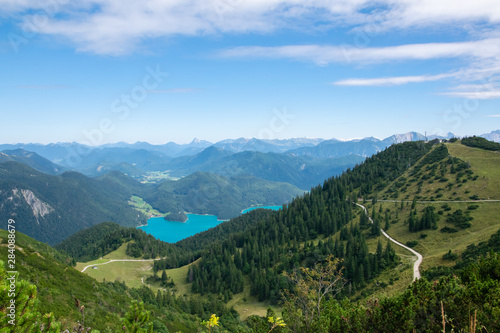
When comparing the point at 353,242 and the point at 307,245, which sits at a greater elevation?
the point at 353,242

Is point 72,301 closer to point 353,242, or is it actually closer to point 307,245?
point 353,242

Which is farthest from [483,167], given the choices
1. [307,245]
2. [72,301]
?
[72,301]

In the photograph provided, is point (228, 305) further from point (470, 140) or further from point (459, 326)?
point (470, 140)

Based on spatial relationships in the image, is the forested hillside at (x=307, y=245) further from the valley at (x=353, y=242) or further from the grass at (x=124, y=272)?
the grass at (x=124, y=272)

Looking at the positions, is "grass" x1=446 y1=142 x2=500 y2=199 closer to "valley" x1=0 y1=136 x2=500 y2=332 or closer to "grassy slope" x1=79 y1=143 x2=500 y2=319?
"grassy slope" x1=79 y1=143 x2=500 y2=319

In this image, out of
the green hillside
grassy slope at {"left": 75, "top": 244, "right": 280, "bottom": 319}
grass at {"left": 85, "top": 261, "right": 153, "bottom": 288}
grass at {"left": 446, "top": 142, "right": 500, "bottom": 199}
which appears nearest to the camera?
the green hillside

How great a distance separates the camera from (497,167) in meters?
105

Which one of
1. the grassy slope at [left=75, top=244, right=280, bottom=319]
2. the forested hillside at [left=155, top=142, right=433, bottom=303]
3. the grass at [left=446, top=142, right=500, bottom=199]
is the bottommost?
the grassy slope at [left=75, top=244, right=280, bottom=319]

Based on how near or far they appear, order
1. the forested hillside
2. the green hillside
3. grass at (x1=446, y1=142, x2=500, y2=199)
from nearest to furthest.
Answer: the green hillside, the forested hillside, grass at (x1=446, y1=142, x2=500, y2=199)

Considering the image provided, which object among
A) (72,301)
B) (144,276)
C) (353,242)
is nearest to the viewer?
(72,301)

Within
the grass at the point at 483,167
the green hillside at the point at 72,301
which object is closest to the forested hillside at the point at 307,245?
the grass at the point at 483,167

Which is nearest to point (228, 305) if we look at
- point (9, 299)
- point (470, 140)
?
point (9, 299)

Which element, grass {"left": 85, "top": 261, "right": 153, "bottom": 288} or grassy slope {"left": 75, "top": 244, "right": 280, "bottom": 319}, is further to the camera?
grass {"left": 85, "top": 261, "right": 153, "bottom": 288}

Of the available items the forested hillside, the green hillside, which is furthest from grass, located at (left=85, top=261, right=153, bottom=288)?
the green hillside
